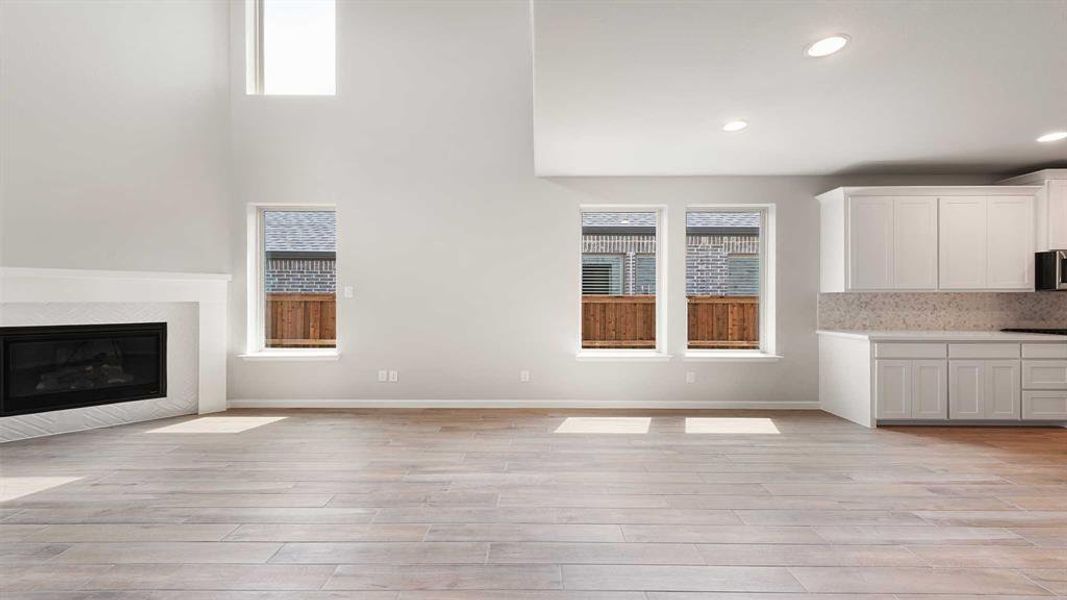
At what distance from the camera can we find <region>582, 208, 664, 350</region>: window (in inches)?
226

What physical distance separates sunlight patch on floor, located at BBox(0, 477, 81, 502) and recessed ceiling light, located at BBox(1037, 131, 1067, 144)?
283 inches

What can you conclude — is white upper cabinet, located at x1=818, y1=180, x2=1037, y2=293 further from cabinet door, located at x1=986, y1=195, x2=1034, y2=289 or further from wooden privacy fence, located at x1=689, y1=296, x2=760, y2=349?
wooden privacy fence, located at x1=689, y1=296, x2=760, y2=349

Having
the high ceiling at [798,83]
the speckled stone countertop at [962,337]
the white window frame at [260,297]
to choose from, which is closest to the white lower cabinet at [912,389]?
the speckled stone countertop at [962,337]

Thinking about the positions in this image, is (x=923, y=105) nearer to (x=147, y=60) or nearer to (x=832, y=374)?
(x=832, y=374)

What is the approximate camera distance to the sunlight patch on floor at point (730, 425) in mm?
4586

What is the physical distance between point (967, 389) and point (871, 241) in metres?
1.49

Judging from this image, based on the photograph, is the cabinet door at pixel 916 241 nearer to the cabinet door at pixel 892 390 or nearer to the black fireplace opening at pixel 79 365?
the cabinet door at pixel 892 390

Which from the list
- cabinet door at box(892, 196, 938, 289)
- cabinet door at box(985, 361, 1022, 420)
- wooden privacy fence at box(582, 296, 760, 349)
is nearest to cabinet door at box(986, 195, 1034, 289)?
cabinet door at box(892, 196, 938, 289)

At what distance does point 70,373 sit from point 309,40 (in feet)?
12.7

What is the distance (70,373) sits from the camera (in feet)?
Answer: 15.2

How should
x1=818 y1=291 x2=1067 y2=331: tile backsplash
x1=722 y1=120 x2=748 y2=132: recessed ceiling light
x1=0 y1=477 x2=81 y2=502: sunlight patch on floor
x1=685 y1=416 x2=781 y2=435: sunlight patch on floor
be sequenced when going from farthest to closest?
x1=818 y1=291 x2=1067 y2=331: tile backsplash < x1=685 y1=416 x2=781 y2=435: sunlight patch on floor < x1=722 y1=120 x2=748 y2=132: recessed ceiling light < x1=0 y1=477 x2=81 y2=502: sunlight patch on floor

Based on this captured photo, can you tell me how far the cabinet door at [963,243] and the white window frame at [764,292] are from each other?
1403 mm

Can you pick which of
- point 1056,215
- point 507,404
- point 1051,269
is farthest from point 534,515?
point 1056,215

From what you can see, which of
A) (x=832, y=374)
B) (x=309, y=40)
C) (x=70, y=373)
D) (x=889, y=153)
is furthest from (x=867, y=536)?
(x=309, y=40)
